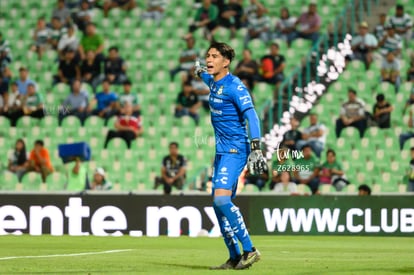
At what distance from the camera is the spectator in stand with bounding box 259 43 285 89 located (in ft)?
74.2

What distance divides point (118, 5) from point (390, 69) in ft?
22.3

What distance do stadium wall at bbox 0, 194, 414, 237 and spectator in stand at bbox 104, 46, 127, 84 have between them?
5363 millimetres

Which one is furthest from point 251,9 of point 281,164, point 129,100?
point 281,164

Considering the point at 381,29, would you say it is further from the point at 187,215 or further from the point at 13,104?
the point at 13,104

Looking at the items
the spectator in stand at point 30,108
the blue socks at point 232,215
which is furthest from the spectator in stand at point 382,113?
the blue socks at point 232,215

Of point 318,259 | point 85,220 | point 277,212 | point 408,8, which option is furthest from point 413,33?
point 318,259

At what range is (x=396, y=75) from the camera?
2241 cm

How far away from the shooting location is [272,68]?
891 inches

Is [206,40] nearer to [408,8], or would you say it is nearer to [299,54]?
[299,54]

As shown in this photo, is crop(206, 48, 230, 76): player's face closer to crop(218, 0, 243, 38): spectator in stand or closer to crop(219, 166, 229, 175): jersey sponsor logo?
crop(219, 166, 229, 175): jersey sponsor logo

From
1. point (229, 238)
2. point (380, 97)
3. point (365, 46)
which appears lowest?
point (229, 238)

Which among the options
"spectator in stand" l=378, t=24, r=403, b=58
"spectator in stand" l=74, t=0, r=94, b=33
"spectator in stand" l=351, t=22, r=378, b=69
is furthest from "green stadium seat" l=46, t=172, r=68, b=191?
"spectator in stand" l=378, t=24, r=403, b=58

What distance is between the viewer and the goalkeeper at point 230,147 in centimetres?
1018

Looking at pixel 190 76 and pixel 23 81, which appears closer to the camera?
pixel 23 81
